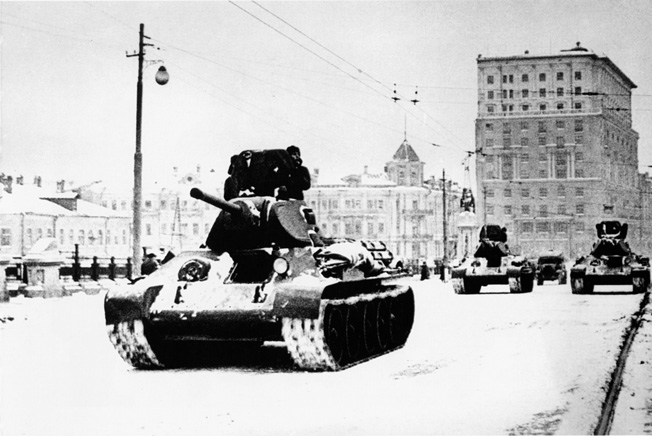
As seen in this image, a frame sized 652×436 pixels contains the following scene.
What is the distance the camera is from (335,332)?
8.33 m

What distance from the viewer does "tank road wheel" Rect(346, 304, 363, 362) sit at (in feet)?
28.4

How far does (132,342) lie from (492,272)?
43.8 feet

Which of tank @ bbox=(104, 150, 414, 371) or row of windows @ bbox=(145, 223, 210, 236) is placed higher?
row of windows @ bbox=(145, 223, 210, 236)

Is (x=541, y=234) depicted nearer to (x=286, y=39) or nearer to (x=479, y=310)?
(x=286, y=39)

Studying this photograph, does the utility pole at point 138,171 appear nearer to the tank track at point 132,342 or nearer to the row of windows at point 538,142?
the tank track at point 132,342

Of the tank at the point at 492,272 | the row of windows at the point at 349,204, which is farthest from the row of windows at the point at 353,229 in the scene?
the tank at the point at 492,272

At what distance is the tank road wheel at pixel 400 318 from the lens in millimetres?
10203

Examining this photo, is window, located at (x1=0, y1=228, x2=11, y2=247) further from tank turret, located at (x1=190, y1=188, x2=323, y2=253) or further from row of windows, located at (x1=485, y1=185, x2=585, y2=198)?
row of windows, located at (x1=485, y1=185, x2=585, y2=198)

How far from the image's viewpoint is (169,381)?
780 cm

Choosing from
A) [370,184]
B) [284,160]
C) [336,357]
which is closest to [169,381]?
[336,357]

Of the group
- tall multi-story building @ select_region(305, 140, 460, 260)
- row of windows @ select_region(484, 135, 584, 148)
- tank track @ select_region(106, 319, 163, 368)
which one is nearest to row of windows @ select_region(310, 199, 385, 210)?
tall multi-story building @ select_region(305, 140, 460, 260)

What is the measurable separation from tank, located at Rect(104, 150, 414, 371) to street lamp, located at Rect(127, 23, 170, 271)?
5.67 ft

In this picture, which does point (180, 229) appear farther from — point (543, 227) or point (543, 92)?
point (543, 92)

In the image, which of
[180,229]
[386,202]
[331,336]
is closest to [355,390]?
[331,336]
